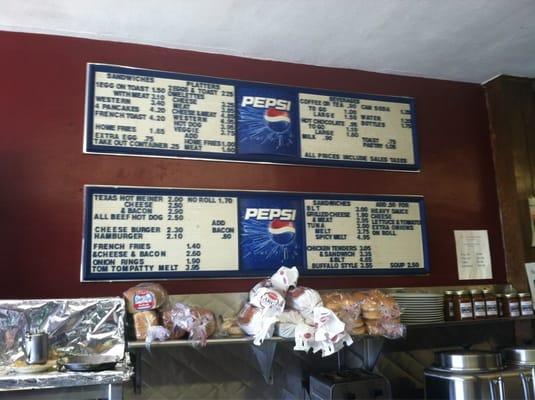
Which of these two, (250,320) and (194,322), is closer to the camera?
(194,322)

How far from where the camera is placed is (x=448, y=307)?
284 cm

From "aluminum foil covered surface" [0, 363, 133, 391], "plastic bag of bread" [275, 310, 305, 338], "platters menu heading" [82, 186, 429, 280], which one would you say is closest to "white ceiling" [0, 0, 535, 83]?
"platters menu heading" [82, 186, 429, 280]

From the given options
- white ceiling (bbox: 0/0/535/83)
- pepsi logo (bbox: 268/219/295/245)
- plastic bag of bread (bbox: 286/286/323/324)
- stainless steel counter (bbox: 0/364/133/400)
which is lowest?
stainless steel counter (bbox: 0/364/133/400)

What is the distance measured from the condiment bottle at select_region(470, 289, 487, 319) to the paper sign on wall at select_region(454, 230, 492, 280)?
267mm

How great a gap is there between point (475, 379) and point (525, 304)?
0.82 m

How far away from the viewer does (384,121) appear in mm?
3143

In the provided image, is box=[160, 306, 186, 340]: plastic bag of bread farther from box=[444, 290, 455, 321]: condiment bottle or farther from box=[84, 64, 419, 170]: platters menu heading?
box=[444, 290, 455, 321]: condiment bottle

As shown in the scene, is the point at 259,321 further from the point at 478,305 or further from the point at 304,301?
the point at 478,305

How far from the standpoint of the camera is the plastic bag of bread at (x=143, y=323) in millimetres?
2201

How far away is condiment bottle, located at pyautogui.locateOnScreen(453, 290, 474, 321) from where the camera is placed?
2.79 metres

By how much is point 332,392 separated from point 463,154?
189cm

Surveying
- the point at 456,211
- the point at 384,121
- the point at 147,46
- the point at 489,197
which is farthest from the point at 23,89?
the point at 489,197

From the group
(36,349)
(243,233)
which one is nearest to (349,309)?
(243,233)

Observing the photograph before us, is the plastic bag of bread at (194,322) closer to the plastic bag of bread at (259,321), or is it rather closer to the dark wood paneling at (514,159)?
the plastic bag of bread at (259,321)
